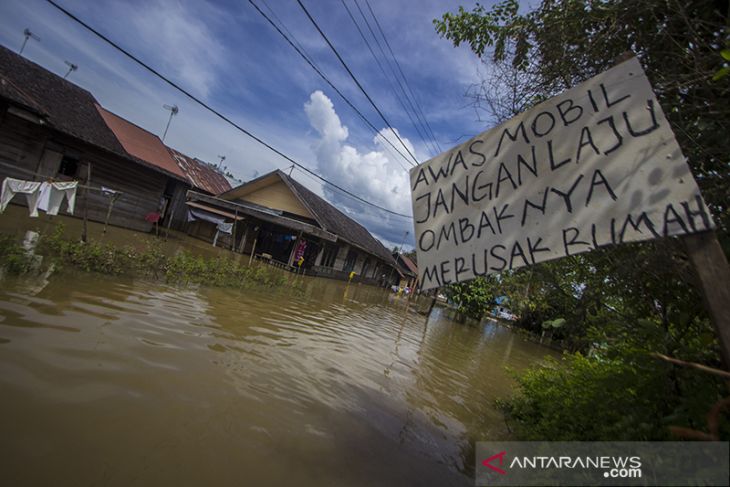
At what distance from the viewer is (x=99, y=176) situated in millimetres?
14977

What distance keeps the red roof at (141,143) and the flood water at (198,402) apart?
13374 mm

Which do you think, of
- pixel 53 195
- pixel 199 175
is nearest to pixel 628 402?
pixel 53 195

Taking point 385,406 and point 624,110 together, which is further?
point 385,406

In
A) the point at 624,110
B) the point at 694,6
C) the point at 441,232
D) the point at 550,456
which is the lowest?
the point at 550,456

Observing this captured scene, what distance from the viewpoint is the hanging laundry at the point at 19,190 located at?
8.45 meters

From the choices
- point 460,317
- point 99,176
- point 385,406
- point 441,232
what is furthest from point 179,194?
point 441,232

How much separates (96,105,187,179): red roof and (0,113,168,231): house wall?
0.76 meters

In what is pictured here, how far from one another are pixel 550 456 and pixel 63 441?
3.24 metres

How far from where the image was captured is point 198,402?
3240 mm

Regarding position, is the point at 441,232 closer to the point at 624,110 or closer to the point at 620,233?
the point at 620,233

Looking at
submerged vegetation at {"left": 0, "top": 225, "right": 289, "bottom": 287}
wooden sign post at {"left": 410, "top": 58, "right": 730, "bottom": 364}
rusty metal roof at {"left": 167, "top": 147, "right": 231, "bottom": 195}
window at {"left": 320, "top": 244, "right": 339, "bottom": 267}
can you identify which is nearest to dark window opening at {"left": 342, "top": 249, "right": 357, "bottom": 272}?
window at {"left": 320, "top": 244, "right": 339, "bottom": 267}

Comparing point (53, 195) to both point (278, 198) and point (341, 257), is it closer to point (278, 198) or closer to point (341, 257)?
point (278, 198)

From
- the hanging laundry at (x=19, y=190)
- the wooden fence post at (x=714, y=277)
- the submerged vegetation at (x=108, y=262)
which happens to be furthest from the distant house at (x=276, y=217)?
the wooden fence post at (x=714, y=277)
